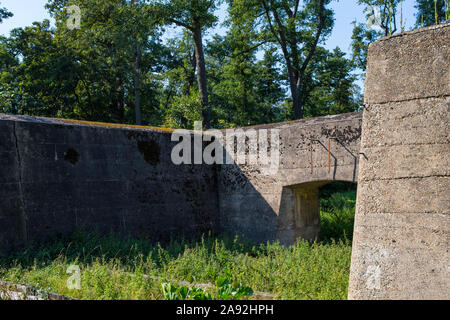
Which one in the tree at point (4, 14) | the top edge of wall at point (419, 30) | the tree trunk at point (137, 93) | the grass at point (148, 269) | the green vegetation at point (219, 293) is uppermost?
the tree at point (4, 14)

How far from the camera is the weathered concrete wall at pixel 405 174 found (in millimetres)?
2986

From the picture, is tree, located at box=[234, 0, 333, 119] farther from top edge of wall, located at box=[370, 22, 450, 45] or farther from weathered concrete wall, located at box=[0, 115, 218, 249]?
top edge of wall, located at box=[370, 22, 450, 45]

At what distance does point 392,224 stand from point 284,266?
3.19m

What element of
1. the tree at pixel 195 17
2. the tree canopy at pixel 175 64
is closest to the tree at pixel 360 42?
the tree canopy at pixel 175 64

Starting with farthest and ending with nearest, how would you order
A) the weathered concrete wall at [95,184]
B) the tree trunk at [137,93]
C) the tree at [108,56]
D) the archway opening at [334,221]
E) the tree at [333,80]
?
the tree at [333,80] → the tree trunk at [137,93] → the tree at [108,56] → the archway opening at [334,221] → the weathered concrete wall at [95,184]

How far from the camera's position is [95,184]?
7.72m

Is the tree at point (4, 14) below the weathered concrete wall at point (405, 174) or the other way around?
the other way around

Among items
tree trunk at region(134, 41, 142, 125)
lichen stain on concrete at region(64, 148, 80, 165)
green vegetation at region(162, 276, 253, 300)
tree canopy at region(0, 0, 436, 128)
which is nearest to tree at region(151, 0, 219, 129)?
tree canopy at region(0, 0, 436, 128)

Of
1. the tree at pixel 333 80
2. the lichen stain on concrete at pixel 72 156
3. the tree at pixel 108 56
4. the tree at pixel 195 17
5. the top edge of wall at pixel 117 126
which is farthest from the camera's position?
the tree at pixel 333 80

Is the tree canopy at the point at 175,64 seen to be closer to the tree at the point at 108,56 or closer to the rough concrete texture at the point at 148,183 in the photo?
the tree at the point at 108,56

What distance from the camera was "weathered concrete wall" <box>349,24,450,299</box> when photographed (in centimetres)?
299

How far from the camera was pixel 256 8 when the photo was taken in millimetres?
18797

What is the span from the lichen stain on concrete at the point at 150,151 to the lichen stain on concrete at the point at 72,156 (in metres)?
1.37

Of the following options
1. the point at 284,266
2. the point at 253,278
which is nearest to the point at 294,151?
the point at 284,266
